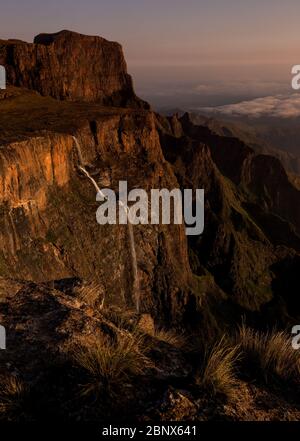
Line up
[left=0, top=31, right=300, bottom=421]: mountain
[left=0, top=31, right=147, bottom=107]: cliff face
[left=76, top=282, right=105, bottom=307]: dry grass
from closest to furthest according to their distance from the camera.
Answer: [left=0, top=31, right=300, bottom=421]: mountain → [left=76, top=282, right=105, bottom=307]: dry grass → [left=0, top=31, right=147, bottom=107]: cliff face

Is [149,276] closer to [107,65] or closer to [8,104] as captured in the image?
[8,104]

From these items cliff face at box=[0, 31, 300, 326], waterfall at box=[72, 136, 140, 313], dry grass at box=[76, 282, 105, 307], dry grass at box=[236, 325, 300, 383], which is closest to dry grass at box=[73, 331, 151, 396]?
dry grass at box=[236, 325, 300, 383]

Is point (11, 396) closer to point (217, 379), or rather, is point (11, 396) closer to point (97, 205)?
point (217, 379)

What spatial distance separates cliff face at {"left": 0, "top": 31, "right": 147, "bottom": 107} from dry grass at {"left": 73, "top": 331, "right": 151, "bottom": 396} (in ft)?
281

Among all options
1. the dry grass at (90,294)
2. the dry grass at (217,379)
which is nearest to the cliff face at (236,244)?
the dry grass at (90,294)

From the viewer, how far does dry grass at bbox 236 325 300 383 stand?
6.73 metres

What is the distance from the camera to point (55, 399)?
5.43 m

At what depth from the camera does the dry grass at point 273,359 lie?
6.73 m

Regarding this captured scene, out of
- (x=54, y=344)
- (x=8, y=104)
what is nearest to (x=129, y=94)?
(x=8, y=104)

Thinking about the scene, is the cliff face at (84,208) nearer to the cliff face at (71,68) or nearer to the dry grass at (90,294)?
the cliff face at (71,68)

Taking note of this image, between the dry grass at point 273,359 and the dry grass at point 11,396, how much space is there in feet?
11.4

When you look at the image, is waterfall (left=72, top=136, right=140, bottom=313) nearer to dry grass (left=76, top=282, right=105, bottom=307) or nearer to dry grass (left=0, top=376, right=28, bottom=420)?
dry grass (left=76, top=282, right=105, bottom=307)

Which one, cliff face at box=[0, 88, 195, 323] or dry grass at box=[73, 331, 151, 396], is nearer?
dry grass at box=[73, 331, 151, 396]

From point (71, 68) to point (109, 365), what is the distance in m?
102
